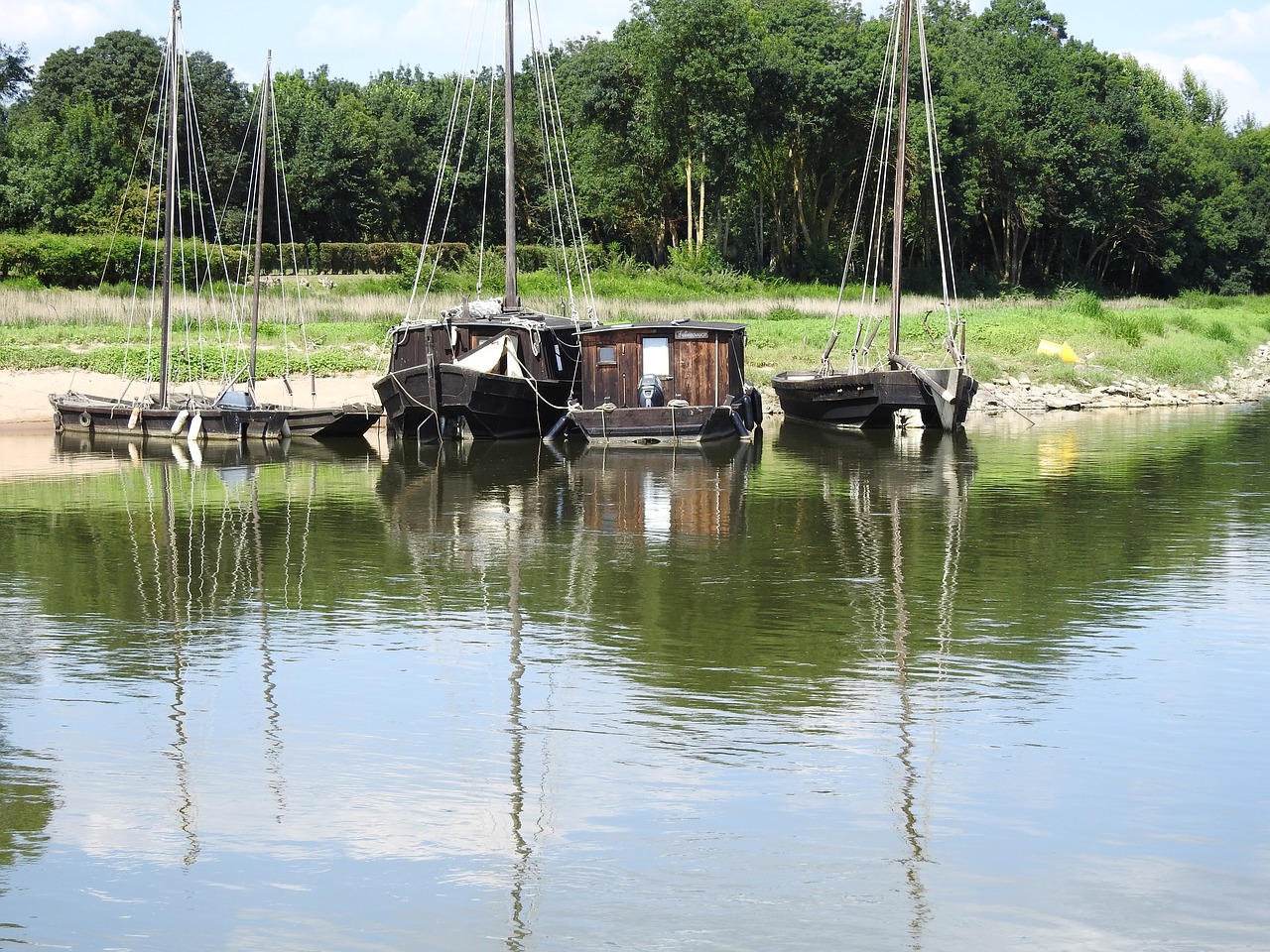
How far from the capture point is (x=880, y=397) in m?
37.2

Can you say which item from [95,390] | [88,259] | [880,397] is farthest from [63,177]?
[880,397]

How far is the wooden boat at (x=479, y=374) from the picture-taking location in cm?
3531

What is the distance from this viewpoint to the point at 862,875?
8.43m

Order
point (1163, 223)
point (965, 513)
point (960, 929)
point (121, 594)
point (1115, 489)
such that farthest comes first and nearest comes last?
point (1163, 223) → point (1115, 489) → point (965, 513) → point (121, 594) → point (960, 929)

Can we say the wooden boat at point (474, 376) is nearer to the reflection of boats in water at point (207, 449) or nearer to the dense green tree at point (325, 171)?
the reflection of boats in water at point (207, 449)

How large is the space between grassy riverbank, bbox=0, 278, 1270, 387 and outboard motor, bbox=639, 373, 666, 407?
10448mm

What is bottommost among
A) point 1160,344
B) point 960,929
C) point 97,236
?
point 960,929

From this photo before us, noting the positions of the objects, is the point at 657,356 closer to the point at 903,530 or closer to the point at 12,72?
the point at 903,530

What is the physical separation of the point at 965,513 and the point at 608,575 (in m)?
7.68

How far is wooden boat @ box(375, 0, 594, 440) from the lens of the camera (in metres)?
35.3

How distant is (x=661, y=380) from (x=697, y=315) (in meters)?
18.2

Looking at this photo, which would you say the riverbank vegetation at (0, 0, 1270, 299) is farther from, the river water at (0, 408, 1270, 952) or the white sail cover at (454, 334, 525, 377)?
the river water at (0, 408, 1270, 952)

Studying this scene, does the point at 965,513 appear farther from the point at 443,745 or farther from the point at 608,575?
the point at 443,745

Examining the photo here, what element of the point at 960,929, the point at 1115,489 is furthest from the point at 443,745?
the point at 1115,489
